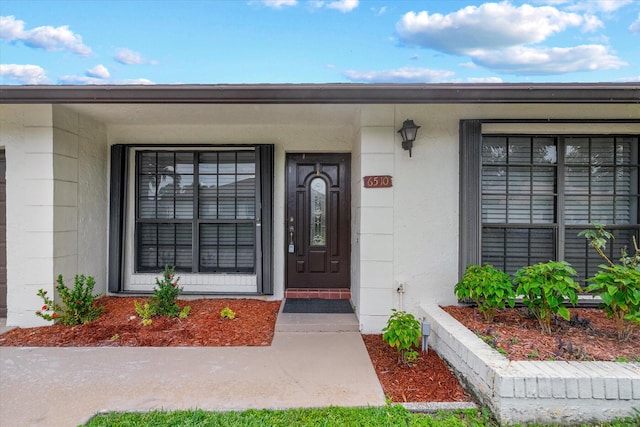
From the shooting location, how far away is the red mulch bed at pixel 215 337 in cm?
263

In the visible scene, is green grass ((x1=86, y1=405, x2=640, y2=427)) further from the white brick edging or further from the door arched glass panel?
the door arched glass panel

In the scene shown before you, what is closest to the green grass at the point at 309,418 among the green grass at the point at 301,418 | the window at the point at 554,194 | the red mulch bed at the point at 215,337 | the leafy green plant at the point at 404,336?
the green grass at the point at 301,418

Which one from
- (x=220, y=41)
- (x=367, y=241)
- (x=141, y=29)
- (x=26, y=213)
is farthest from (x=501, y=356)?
(x=141, y=29)

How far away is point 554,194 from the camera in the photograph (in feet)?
12.9

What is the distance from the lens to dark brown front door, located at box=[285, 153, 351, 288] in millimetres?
4996

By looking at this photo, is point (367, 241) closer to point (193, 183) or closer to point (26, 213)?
point (193, 183)

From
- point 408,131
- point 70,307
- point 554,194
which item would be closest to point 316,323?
point 408,131

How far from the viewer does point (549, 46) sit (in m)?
8.73

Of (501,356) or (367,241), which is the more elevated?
(367,241)

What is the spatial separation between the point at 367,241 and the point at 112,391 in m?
2.76

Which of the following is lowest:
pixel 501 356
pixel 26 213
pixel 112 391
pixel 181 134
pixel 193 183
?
pixel 112 391

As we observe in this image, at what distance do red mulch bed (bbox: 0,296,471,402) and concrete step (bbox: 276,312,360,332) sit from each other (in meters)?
0.17

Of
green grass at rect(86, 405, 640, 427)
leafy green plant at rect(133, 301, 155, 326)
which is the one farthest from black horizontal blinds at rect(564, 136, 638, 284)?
leafy green plant at rect(133, 301, 155, 326)

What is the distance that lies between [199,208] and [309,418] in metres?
3.65
